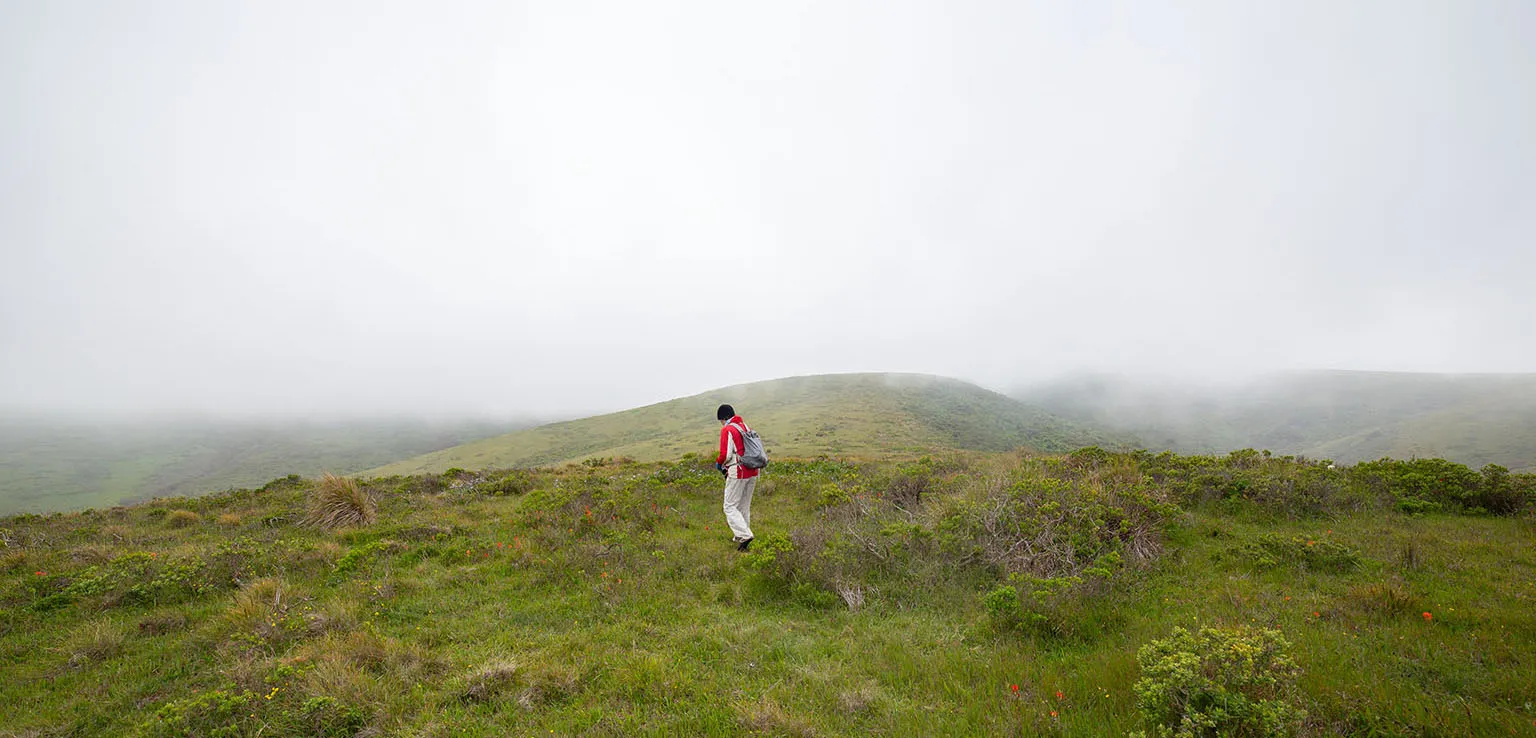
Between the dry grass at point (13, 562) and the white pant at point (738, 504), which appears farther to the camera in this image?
the white pant at point (738, 504)

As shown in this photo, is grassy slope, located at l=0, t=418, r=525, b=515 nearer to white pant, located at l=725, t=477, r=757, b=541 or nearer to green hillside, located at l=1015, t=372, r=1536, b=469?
white pant, located at l=725, t=477, r=757, b=541

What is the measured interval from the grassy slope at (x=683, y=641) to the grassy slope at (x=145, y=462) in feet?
494

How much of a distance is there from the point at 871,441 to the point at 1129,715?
202ft

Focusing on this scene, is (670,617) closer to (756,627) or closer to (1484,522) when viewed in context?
(756,627)

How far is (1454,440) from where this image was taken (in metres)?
77.1

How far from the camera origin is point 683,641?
636 cm

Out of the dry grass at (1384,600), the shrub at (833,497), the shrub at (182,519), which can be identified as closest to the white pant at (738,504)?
the shrub at (833,497)

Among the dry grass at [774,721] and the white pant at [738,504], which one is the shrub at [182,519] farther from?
the dry grass at [774,721]

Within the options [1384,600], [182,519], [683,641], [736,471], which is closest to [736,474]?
[736,471]

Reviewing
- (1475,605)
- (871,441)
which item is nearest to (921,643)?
(1475,605)

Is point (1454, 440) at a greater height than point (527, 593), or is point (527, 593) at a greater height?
point (527, 593)

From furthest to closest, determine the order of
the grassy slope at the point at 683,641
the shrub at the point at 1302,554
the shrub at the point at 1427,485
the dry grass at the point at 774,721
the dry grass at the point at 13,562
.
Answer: the shrub at the point at 1427,485 → the dry grass at the point at 13,562 → the shrub at the point at 1302,554 → the grassy slope at the point at 683,641 → the dry grass at the point at 774,721

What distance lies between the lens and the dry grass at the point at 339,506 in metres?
12.7

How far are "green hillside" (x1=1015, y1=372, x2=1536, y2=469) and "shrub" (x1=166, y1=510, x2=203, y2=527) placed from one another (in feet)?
283
